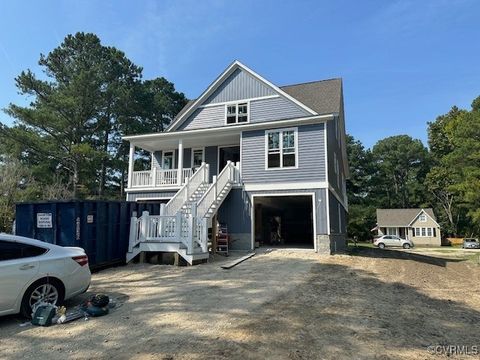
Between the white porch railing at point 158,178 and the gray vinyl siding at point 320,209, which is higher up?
the white porch railing at point 158,178

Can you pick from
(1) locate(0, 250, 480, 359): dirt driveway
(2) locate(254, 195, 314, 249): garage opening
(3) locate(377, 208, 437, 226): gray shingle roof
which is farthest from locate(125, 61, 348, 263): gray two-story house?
(3) locate(377, 208, 437, 226): gray shingle roof

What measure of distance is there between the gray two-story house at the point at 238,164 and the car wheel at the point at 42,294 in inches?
211

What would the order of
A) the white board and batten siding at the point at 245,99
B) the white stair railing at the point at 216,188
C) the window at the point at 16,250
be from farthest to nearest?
the white board and batten siding at the point at 245,99, the white stair railing at the point at 216,188, the window at the point at 16,250

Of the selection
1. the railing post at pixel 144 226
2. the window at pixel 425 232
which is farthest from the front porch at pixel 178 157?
the window at pixel 425 232

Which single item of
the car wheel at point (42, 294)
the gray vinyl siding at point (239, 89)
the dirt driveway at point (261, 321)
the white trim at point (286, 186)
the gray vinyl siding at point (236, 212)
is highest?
the gray vinyl siding at point (239, 89)

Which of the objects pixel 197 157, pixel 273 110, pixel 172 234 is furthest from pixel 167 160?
pixel 172 234

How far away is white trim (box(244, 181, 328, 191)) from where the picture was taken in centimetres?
1557

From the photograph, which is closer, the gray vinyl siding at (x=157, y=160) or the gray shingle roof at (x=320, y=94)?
the gray shingle roof at (x=320, y=94)

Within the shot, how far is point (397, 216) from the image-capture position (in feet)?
178

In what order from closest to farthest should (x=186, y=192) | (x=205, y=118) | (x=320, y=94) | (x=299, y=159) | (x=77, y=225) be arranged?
1. (x=77, y=225)
2. (x=186, y=192)
3. (x=299, y=159)
4. (x=205, y=118)
5. (x=320, y=94)

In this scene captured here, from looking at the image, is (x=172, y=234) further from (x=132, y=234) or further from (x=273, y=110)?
(x=273, y=110)

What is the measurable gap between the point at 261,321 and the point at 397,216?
5416 cm

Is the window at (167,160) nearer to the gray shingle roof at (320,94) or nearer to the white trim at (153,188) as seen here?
the white trim at (153,188)

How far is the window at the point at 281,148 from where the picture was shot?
16.3m
